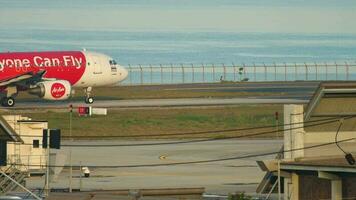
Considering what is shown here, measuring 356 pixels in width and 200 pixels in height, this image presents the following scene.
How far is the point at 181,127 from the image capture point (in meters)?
78.6

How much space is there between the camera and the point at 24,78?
9169 centimetres

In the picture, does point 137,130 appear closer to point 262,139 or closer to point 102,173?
point 262,139

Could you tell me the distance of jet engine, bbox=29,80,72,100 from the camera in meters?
91.1

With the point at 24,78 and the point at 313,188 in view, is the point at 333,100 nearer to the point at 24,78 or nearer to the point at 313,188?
the point at 313,188

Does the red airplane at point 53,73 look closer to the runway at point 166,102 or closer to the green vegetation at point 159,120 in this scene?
the runway at point 166,102

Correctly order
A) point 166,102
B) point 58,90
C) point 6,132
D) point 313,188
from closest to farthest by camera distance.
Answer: point 313,188 → point 6,132 → point 58,90 → point 166,102

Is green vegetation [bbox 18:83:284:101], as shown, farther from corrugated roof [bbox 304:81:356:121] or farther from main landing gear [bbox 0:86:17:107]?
corrugated roof [bbox 304:81:356:121]

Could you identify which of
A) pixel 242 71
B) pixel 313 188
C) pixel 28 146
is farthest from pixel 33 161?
pixel 242 71

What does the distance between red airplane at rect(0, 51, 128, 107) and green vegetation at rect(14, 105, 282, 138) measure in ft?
17.4

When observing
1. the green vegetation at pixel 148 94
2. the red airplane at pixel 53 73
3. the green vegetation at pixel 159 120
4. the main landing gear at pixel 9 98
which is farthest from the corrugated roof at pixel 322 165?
the green vegetation at pixel 148 94

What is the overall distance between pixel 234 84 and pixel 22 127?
85.7 meters

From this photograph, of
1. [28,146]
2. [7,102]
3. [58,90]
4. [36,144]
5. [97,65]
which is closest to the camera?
[28,146]

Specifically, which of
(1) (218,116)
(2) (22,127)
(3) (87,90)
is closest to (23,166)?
(2) (22,127)

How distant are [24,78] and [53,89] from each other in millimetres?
2084
